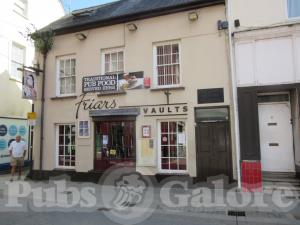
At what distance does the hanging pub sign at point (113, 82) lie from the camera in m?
11.2

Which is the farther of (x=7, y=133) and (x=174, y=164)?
(x=7, y=133)

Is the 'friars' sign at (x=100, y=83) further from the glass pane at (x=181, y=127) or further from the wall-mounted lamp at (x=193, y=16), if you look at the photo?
the wall-mounted lamp at (x=193, y=16)

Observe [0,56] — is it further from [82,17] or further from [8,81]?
[82,17]

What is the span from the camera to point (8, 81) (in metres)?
Answer: 15.1

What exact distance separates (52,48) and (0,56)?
3455 mm

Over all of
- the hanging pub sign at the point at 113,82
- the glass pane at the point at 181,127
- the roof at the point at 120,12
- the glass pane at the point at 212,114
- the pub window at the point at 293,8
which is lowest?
the glass pane at the point at 181,127

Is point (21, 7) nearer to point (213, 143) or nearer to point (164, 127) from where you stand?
point (164, 127)

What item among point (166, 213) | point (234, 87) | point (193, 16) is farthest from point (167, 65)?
point (166, 213)

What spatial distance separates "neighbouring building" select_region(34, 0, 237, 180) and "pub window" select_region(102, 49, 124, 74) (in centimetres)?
4

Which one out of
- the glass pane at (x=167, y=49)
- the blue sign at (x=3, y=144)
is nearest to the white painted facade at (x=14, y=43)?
the blue sign at (x=3, y=144)

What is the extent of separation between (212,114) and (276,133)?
2.21 meters

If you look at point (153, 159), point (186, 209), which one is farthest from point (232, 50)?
point (186, 209)

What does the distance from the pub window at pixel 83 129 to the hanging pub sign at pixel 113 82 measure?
1.27 metres

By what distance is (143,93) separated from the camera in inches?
434
